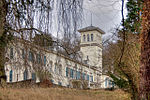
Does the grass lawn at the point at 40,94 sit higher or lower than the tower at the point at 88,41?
lower

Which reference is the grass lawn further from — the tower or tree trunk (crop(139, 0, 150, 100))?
tree trunk (crop(139, 0, 150, 100))

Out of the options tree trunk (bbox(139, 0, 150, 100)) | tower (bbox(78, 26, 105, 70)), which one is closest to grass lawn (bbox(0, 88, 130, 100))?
tower (bbox(78, 26, 105, 70))

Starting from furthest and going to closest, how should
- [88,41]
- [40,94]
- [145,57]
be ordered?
[40,94]
[88,41]
[145,57]

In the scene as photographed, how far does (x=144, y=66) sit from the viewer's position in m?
3.29

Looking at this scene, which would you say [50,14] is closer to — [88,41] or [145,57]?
[145,57]

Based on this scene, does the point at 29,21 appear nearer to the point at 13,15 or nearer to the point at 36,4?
the point at 36,4

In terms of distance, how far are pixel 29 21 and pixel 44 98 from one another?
3396mm

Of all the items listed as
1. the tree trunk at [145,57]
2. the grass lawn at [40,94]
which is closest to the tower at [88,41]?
the tree trunk at [145,57]

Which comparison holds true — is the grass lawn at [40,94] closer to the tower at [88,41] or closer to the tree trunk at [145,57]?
the tower at [88,41]

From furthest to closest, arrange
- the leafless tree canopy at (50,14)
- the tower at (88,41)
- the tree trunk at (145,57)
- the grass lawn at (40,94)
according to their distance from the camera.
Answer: the grass lawn at (40,94), the tower at (88,41), the tree trunk at (145,57), the leafless tree canopy at (50,14)

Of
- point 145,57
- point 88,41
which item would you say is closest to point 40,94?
point 88,41

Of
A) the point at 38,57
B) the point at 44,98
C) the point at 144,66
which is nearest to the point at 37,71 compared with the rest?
the point at 38,57

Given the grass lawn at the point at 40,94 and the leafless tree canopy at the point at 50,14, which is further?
the grass lawn at the point at 40,94

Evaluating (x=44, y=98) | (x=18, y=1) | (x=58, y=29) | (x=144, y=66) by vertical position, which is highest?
(x=18, y=1)
